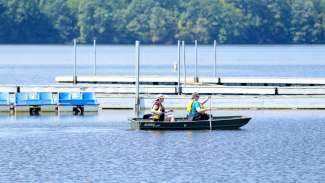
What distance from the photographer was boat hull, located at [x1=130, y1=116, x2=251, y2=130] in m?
59.6

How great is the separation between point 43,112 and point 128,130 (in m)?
9.95

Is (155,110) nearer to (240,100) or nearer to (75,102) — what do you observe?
(75,102)

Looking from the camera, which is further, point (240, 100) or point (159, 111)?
point (240, 100)

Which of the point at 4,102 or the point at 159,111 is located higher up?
the point at 4,102

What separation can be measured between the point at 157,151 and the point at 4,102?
18.9 meters

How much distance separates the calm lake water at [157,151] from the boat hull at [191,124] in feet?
1.25

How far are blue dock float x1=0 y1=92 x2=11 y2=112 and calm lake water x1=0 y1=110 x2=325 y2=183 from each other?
1.19 m

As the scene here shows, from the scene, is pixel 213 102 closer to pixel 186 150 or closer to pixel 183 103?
pixel 183 103

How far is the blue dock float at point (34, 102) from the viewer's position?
71.0 metres

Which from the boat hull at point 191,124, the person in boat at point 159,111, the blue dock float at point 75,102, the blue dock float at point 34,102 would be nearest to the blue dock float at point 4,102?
the blue dock float at point 34,102

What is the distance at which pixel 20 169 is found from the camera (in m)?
47.9

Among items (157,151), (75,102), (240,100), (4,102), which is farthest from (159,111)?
(4,102)

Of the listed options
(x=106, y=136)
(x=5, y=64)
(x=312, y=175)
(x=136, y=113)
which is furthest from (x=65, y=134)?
(x=5, y=64)

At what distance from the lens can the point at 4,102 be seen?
71.2 m
